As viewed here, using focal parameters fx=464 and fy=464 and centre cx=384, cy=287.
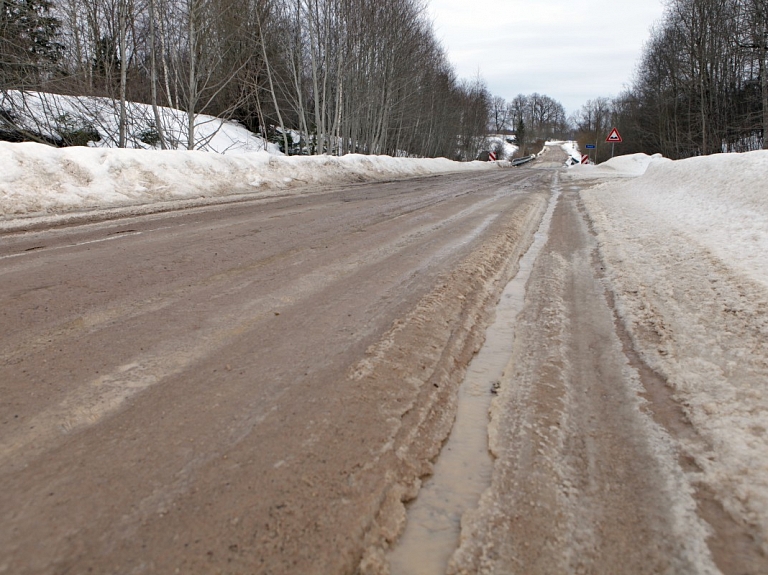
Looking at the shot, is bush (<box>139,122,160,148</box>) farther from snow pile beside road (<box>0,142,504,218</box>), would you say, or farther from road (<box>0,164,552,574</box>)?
road (<box>0,164,552,574</box>)

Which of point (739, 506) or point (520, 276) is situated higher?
point (520, 276)

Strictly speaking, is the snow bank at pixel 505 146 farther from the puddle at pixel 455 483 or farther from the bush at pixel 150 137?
the puddle at pixel 455 483

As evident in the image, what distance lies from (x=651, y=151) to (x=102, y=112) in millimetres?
42774

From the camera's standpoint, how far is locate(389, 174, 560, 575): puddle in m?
1.59

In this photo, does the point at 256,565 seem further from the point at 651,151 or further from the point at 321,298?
the point at 651,151

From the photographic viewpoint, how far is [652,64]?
38.7 m

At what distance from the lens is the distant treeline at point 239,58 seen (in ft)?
45.5

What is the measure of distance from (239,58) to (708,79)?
1144 inches

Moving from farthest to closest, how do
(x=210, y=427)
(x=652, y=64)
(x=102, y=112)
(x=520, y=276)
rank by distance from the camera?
(x=652, y=64) → (x=102, y=112) → (x=520, y=276) → (x=210, y=427)

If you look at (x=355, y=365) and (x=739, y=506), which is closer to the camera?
(x=739, y=506)

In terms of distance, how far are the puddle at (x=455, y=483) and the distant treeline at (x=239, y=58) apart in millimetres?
14412

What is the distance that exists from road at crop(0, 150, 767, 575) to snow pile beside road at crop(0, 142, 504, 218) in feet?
12.4

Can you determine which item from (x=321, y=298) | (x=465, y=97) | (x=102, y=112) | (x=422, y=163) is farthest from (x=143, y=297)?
(x=465, y=97)

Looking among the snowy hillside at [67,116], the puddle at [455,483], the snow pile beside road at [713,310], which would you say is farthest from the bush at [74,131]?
the puddle at [455,483]
